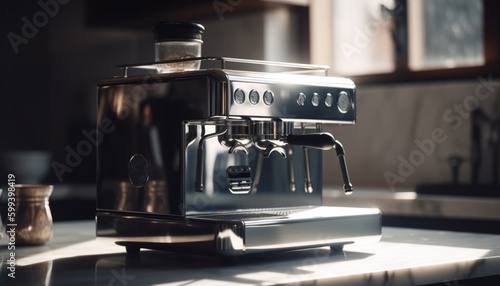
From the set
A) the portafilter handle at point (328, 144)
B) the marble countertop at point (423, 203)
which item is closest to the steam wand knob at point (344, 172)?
the portafilter handle at point (328, 144)

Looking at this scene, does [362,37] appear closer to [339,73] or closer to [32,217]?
[339,73]

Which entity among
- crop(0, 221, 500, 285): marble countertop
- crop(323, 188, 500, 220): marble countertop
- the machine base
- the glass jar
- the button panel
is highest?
the glass jar

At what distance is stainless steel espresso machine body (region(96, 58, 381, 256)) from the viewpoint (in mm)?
1284

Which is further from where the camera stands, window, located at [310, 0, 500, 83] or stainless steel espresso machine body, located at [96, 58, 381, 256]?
window, located at [310, 0, 500, 83]

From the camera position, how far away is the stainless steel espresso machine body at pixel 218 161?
4.21ft

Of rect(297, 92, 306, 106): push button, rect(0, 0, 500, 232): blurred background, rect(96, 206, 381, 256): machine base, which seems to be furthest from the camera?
rect(0, 0, 500, 232): blurred background

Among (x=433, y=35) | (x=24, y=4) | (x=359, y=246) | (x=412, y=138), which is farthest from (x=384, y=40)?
(x=359, y=246)

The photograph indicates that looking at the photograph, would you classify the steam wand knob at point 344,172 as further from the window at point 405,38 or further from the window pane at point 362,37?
the window pane at point 362,37

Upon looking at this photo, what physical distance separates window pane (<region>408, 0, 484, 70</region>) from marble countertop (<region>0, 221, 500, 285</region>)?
1.55 meters

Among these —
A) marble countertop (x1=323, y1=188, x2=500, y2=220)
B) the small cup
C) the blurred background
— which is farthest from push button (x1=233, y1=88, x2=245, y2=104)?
marble countertop (x1=323, y1=188, x2=500, y2=220)

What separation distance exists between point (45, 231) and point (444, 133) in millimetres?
1832

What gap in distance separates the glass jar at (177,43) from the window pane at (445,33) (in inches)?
67.5

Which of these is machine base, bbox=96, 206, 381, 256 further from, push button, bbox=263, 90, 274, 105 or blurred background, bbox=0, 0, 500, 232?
blurred background, bbox=0, 0, 500, 232

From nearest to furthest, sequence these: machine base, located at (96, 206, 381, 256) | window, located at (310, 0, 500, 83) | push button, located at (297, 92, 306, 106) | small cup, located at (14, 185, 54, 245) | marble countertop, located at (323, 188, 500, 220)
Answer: machine base, located at (96, 206, 381, 256), push button, located at (297, 92, 306, 106), small cup, located at (14, 185, 54, 245), marble countertop, located at (323, 188, 500, 220), window, located at (310, 0, 500, 83)
